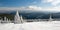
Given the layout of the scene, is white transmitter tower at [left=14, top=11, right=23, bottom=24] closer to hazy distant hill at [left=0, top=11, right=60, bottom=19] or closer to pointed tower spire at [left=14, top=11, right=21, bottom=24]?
pointed tower spire at [left=14, top=11, right=21, bottom=24]

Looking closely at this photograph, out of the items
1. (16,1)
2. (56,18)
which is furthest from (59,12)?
(16,1)

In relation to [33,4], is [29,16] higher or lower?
lower

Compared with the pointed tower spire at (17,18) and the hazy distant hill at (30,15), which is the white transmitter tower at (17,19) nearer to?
the pointed tower spire at (17,18)

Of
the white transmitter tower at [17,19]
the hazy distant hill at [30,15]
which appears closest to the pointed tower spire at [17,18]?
the white transmitter tower at [17,19]

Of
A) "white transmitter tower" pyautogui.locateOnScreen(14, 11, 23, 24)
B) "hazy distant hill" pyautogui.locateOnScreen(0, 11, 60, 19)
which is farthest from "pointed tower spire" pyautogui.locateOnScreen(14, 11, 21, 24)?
"hazy distant hill" pyautogui.locateOnScreen(0, 11, 60, 19)

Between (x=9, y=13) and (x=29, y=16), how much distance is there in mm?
700

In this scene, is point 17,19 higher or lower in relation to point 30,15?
lower

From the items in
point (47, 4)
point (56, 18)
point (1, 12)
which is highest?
point (47, 4)

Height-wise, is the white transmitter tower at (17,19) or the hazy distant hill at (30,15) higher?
the hazy distant hill at (30,15)

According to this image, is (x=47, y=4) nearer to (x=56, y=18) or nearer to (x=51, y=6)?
(x=51, y=6)

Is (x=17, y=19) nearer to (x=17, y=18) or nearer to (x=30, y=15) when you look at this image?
(x=17, y=18)

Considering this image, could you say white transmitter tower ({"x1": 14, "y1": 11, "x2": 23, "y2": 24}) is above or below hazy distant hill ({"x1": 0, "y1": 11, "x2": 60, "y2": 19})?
below

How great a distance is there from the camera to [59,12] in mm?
4070

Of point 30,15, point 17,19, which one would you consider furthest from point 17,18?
point 30,15
